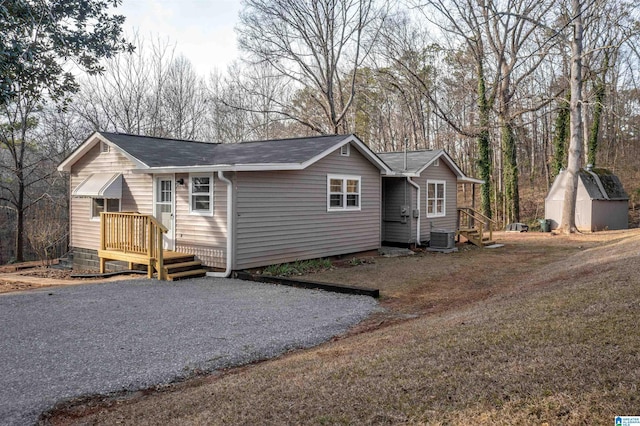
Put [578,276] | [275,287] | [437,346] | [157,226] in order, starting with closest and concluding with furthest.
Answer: [437,346] < [578,276] < [275,287] < [157,226]

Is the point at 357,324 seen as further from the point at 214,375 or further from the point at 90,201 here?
the point at 90,201

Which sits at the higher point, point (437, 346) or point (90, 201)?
point (90, 201)

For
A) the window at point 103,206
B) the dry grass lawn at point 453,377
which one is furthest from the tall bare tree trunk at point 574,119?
the window at point 103,206

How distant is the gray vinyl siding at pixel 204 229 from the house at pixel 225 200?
0.02 m

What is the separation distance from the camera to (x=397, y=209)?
16250 mm

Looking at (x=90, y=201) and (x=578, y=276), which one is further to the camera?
(x=90, y=201)

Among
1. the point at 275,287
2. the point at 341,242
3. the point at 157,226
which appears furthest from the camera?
the point at 341,242

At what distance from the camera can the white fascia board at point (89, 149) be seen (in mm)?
11988

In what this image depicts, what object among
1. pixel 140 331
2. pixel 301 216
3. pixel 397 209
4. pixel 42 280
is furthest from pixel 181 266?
pixel 397 209

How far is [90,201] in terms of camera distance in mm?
14055

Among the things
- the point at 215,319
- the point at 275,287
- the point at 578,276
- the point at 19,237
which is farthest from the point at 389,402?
the point at 19,237

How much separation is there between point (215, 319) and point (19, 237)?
1823cm

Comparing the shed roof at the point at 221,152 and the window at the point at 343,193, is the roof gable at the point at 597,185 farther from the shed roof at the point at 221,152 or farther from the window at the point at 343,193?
the window at the point at 343,193

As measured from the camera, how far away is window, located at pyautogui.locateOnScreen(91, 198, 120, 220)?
13.4 m
